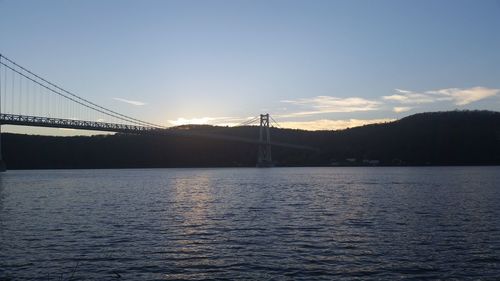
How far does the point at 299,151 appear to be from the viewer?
138 metres

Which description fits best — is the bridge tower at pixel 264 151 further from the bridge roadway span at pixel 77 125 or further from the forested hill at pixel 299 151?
the bridge roadway span at pixel 77 125

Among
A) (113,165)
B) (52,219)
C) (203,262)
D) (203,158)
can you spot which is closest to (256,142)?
(203,158)

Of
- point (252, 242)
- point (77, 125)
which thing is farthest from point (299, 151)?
point (252, 242)

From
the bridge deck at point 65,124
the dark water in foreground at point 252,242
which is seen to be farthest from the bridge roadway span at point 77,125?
the dark water in foreground at point 252,242

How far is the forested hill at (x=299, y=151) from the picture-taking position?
11338 centimetres

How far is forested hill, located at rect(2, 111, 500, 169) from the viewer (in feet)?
372

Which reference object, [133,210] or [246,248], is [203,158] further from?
[246,248]

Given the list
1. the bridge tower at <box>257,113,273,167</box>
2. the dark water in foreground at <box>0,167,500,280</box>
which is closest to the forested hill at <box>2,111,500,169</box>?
the bridge tower at <box>257,113,273,167</box>

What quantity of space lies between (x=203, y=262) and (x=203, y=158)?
119266 mm

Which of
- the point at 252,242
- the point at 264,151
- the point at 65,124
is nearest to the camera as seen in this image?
the point at 252,242

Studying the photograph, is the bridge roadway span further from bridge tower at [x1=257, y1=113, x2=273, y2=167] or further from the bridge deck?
bridge tower at [x1=257, y1=113, x2=273, y2=167]

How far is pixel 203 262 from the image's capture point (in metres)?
11.8

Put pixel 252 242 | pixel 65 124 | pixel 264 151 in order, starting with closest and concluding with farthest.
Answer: pixel 252 242
pixel 65 124
pixel 264 151

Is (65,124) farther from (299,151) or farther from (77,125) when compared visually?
(299,151)
